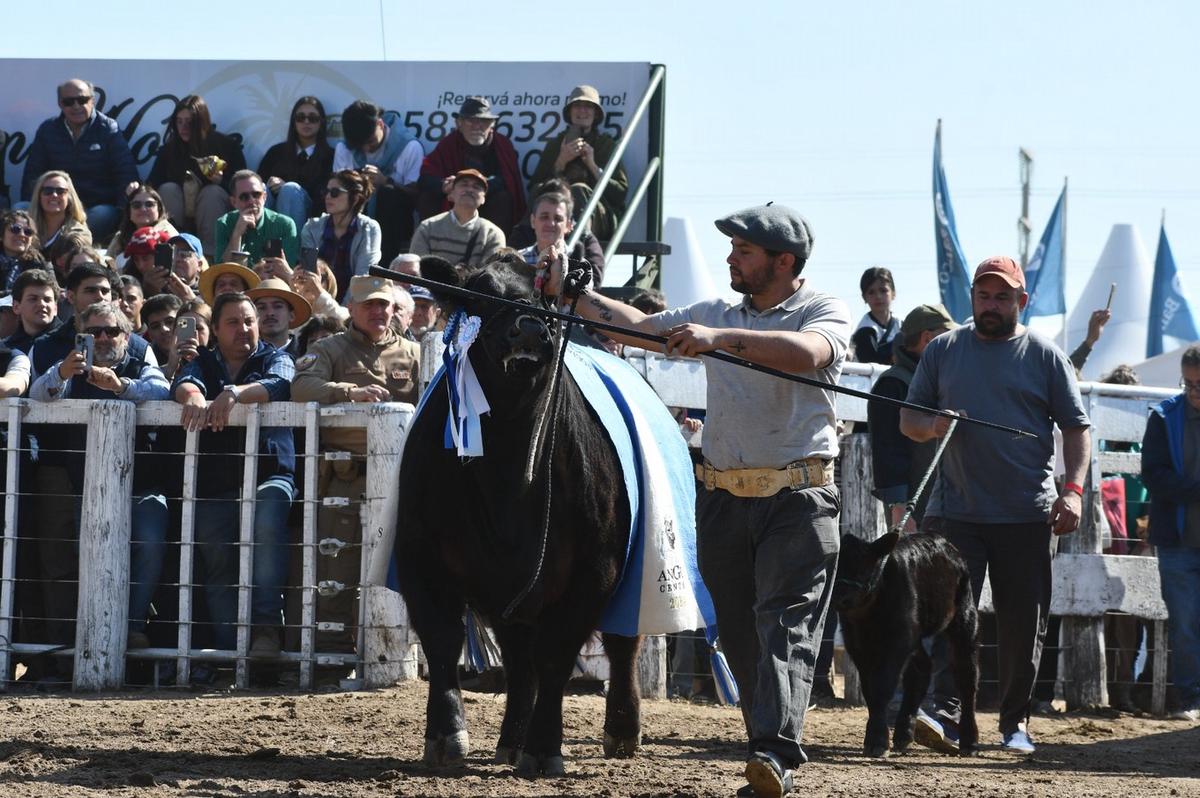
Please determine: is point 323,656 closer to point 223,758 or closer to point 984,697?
point 223,758

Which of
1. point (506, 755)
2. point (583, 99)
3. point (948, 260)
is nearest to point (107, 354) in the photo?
point (506, 755)

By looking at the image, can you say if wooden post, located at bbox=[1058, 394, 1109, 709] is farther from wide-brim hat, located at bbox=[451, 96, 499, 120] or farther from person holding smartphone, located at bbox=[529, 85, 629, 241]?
wide-brim hat, located at bbox=[451, 96, 499, 120]

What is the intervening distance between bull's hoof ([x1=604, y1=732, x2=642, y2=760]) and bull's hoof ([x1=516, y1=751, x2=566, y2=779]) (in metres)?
0.91

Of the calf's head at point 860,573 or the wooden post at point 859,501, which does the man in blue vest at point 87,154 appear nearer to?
the wooden post at point 859,501

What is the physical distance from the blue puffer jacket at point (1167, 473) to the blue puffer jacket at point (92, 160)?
27.4 ft

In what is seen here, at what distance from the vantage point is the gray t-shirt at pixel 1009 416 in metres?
7.55

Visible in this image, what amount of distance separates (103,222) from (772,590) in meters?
9.22

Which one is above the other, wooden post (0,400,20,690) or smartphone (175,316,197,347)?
smartphone (175,316,197,347)

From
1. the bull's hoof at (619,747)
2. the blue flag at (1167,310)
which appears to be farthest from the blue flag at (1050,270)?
the bull's hoof at (619,747)

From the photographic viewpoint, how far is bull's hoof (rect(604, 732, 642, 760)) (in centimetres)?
707

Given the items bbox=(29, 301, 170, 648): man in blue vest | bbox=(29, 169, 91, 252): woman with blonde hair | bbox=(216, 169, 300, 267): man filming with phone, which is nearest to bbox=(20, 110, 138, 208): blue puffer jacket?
bbox=(29, 169, 91, 252): woman with blonde hair

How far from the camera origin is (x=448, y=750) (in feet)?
19.9

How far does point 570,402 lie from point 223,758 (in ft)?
6.27

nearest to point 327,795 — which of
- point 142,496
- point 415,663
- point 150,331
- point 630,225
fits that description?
point 415,663
